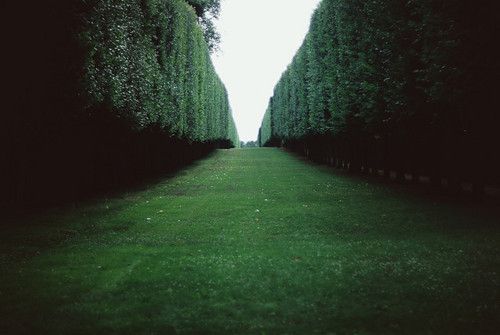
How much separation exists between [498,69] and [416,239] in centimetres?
619

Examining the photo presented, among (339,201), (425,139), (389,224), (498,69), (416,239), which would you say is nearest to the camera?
(416,239)

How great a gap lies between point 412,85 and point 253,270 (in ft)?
40.4

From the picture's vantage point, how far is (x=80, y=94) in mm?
13172

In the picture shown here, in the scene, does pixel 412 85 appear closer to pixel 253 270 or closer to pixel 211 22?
pixel 253 270

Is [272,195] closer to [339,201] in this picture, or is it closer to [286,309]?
[339,201]

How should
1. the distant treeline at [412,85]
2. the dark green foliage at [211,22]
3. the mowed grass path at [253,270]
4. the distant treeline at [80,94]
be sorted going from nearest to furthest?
1. the mowed grass path at [253,270]
2. the distant treeline at [80,94]
3. the distant treeline at [412,85]
4. the dark green foliage at [211,22]

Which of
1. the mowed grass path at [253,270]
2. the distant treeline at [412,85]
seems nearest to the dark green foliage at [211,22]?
the distant treeline at [412,85]

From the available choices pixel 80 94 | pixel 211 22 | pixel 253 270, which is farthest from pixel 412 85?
pixel 211 22

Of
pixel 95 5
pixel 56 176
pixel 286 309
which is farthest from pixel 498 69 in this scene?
pixel 56 176

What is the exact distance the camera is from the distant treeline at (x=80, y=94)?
12211 mm

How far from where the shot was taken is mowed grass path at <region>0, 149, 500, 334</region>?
4.93 m

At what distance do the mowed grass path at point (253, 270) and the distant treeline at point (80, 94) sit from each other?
2.07 meters

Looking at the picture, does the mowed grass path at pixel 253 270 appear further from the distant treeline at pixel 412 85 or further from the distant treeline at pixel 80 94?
the distant treeline at pixel 412 85

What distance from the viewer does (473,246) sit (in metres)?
8.30
